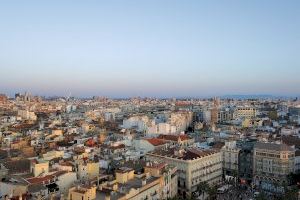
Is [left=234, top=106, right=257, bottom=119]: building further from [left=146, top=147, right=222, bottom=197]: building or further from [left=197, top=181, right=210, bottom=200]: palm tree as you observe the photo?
[left=197, top=181, right=210, bottom=200]: palm tree

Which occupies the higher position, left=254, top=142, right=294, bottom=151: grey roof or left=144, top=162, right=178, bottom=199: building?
left=254, top=142, right=294, bottom=151: grey roof

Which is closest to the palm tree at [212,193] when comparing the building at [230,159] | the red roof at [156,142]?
the building at [230,159]

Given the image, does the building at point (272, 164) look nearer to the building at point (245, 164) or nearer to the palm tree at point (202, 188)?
the building at point (245, 164)

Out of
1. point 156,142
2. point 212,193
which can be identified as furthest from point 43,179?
point 156,142

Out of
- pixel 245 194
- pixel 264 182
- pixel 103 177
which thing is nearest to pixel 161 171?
pixel 103 177

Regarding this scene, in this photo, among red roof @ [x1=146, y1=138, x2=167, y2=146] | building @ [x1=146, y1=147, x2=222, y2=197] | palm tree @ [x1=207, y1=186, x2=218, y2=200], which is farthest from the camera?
red roof @ [x1=146, y1=138, x2=167, y2=146]

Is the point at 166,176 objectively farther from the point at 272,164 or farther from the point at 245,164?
the point at 245,164

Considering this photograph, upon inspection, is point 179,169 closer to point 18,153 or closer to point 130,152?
point 130,152

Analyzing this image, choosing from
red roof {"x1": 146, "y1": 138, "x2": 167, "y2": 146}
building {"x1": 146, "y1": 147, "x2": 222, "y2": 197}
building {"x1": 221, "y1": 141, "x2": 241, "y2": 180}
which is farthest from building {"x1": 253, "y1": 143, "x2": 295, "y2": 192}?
red roof {"x1": 146, "y1": 138, "x2": 167, "y2": 146}
